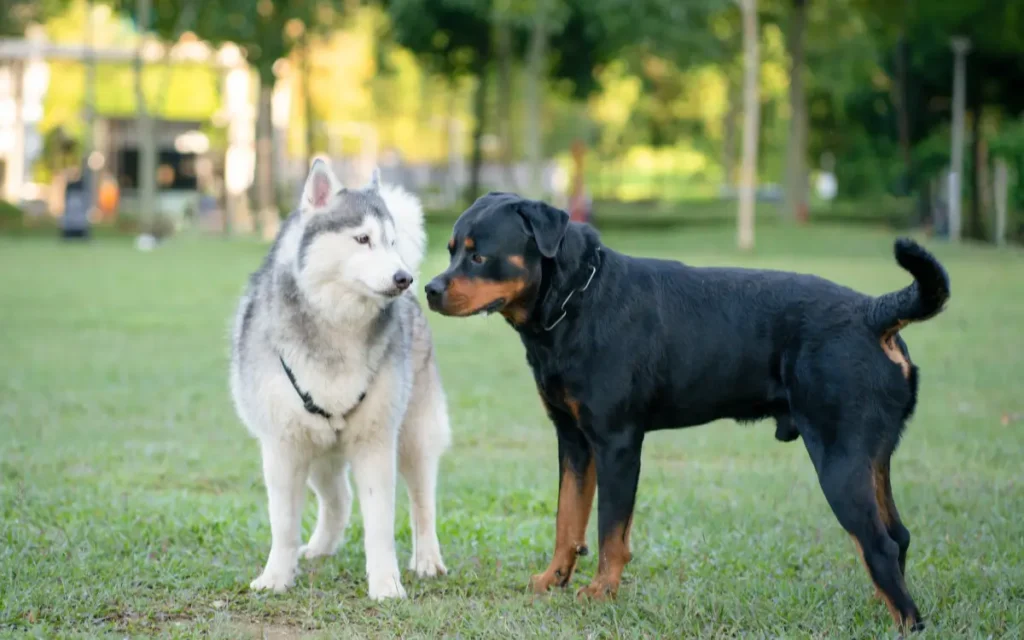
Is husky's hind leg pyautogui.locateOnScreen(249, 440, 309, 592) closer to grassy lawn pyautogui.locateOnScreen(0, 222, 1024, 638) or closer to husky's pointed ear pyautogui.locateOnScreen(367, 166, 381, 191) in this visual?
grassy lawn pyautogui.locateOnScreen(0, 222, 1024, 638)

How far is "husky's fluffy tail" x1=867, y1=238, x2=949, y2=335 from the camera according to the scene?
545cm

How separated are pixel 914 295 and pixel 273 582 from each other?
3315 millimetres

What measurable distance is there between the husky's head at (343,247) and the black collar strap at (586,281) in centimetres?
71

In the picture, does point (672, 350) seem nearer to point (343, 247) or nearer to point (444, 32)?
point (343, 247)

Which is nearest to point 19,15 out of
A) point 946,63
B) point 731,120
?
point 946,63

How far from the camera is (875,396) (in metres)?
5.59

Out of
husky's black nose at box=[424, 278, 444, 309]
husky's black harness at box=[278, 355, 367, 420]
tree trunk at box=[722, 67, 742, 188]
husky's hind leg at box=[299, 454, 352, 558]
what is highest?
tree trunk at box=[722, 67, 742, 188]

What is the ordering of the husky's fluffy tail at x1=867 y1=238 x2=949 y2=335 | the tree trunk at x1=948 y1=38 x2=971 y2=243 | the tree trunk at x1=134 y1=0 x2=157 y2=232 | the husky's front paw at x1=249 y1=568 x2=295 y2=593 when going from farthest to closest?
the tree trunk at x1=134 y1=0 x2=157 y2=232 → the tree trunk at x1=948 y1=38 x2=971 y2=243 → the husky's front paw at x1=249 y1=568 x2=295 y2=593 → the husky's fluffy tail at x1=867 y1=238 x2=949 y2=335

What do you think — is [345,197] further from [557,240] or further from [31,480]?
[31,480]

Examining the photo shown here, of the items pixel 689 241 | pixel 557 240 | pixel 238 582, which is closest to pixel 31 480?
pixel 238 582

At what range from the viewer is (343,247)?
620cm

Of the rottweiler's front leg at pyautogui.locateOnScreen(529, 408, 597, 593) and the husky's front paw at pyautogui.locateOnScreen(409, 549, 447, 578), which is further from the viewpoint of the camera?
the husky's front paw at pyautogui.locateOnScreen(409, 549, 447, 578)

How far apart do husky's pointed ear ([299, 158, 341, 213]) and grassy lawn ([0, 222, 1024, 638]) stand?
74.5 inches

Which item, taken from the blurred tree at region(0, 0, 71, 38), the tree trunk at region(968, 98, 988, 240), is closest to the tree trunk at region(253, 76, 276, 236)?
the blurred tree at region(0, 0, 71, 38)
